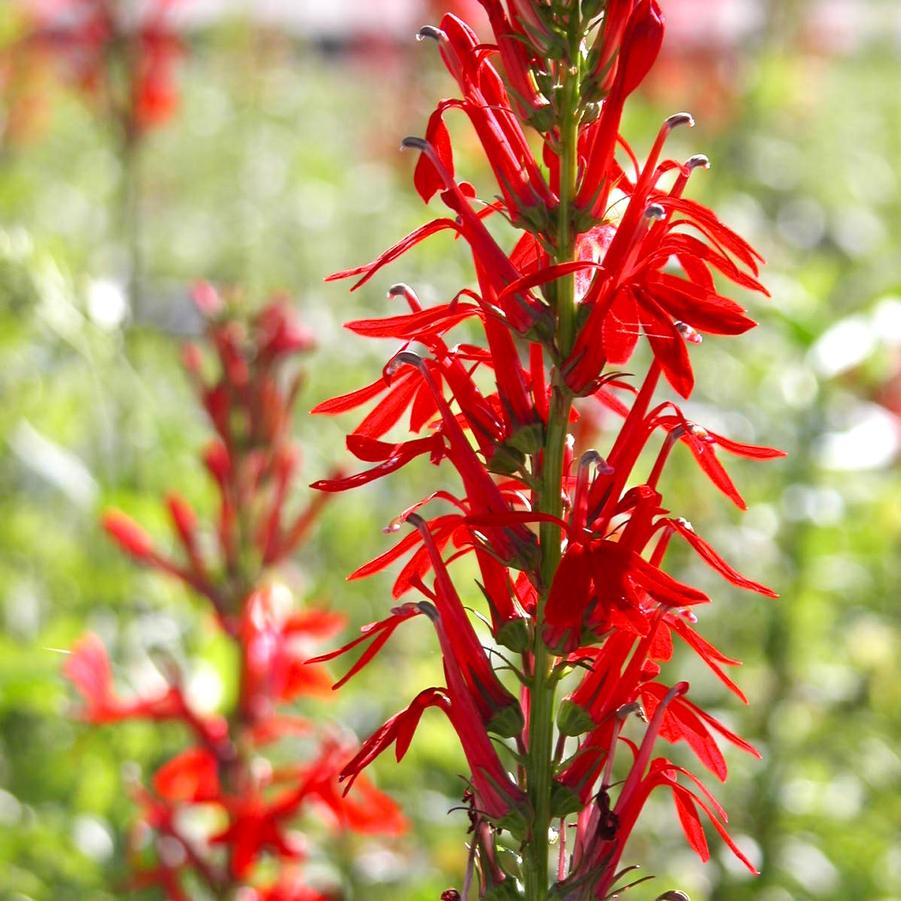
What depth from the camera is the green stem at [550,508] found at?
128 centimetres

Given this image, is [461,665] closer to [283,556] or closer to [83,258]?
[283,556]

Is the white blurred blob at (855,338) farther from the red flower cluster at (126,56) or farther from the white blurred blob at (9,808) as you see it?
the red flower cluster at (126,56)

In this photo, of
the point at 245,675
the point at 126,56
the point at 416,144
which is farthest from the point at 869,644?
the point at 126,56

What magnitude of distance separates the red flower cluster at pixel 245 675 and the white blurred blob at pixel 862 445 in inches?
41.5

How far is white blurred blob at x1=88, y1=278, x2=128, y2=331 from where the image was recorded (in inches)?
118

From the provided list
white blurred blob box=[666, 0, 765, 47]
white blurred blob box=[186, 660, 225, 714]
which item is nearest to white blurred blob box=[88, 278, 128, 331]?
white blurred blob box=[186, 660, 225, 714]

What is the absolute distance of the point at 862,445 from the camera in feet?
8.84

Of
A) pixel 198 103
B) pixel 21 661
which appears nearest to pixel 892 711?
pixel 21 661

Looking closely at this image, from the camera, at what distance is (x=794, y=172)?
858cm

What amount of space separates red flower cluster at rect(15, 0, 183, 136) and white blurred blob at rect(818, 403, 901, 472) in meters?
2.50

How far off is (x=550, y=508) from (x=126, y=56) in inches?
137

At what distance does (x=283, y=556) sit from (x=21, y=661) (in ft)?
1.59

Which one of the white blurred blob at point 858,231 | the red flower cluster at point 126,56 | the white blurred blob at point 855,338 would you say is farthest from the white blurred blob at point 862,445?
the white blurred blob at point 858,231

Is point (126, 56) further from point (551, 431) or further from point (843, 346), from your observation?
point (551, 431)
